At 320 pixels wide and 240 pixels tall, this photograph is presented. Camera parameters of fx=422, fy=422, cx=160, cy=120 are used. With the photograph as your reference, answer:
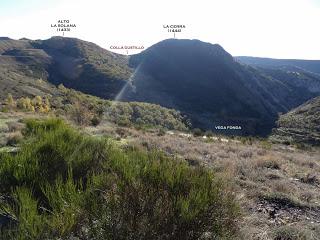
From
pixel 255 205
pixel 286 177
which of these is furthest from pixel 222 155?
pixel 255 205

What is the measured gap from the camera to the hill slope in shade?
121 m

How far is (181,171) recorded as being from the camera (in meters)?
5.30

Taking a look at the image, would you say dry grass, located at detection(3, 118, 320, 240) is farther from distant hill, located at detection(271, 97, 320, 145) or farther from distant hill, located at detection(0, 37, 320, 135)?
distant hill, located at detection(0, 37, 320, 135)

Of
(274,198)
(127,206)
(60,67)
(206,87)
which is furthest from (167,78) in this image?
(127,206)

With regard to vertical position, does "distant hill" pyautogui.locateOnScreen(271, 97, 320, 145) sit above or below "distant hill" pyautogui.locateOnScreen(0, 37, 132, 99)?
below

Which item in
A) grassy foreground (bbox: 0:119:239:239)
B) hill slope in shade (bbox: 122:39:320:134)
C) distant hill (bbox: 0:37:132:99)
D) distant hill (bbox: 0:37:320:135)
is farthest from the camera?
hill slope in shade (bbox: 122:39:320:134)

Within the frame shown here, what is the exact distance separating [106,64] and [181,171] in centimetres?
14523

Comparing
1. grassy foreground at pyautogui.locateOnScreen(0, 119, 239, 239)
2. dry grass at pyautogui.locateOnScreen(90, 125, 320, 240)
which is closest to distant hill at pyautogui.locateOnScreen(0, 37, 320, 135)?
dry grass at pyautogui.locateOnScreen(90, 125, 320, 240)

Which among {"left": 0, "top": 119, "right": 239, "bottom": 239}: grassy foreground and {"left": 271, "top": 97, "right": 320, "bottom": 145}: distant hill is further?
{"left": 271, "top": 97, "right": 320, "bottom": 145}: distant hill

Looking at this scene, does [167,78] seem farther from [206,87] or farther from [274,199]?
[274,199]

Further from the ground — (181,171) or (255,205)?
(181,171)

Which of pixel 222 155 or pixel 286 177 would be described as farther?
pixel 222 155

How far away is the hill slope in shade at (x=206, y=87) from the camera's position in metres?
121

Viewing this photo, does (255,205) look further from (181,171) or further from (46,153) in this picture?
(46,153)
